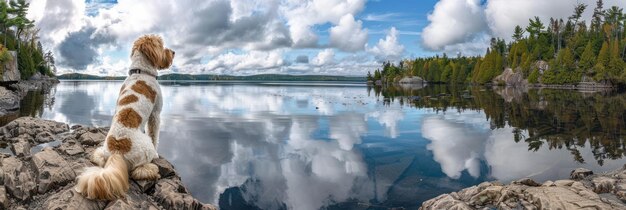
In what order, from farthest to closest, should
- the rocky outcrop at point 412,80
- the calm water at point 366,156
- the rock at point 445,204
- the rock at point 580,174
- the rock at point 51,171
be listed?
the rocky outcrop at point 412,80
the rock at point 580,174
the calm water at point 366,156
the rock at point 445,204
the rock at point 51,171

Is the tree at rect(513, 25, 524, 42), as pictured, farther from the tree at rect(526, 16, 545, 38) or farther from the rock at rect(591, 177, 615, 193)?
the rock at rect(591, 177, 615, 193)

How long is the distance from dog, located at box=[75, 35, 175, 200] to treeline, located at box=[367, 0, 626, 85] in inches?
3469

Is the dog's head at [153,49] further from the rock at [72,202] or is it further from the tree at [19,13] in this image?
the tree at [19,13]

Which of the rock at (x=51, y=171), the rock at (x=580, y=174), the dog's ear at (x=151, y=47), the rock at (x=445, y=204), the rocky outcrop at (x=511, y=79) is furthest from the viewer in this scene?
the rocky outcrop at (x=511, y=79)

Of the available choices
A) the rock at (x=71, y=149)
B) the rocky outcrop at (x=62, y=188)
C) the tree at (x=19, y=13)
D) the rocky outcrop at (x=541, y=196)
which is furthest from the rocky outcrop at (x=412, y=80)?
the rocky outcrop at (x=62, y=188)

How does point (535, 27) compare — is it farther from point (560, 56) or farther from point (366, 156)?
point (366, 156)

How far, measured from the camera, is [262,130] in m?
19.4

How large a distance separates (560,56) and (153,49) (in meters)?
99.1

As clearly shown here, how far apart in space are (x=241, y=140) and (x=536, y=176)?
34.8ft

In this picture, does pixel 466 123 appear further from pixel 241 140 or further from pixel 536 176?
pixel 241 140

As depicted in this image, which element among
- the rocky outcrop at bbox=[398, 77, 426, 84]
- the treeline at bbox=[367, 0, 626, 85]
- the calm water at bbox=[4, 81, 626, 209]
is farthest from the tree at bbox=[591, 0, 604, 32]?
the calm water at bbox=[4, 81, 626, 209]

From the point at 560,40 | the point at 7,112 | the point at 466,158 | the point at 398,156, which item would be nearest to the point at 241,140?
the point at 398,156

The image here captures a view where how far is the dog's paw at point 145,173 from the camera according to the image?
606cm

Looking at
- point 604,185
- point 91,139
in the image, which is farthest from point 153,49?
point 604,185
